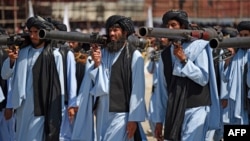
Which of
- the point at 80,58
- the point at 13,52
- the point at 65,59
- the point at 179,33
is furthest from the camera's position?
the point at 80,58

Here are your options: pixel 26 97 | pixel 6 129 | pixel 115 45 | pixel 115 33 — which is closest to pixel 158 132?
pixel 115 45

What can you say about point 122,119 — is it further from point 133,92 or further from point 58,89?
point 58,89

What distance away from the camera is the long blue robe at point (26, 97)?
6923 millimetres

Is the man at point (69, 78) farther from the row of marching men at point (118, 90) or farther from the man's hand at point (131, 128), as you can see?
the man's hand at point (131, 128)

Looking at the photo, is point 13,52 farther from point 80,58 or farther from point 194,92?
point 80,58

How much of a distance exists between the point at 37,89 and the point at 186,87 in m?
1.55

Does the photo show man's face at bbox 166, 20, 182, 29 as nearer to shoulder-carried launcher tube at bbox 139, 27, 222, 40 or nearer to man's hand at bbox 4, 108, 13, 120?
shoulder-carried launcher tube at bbox 139, 27, 222, 40

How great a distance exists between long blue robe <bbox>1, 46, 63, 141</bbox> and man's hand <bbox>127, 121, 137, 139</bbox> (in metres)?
0.96

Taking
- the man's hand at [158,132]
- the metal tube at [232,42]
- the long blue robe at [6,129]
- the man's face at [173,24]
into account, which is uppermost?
the man's face at [173,24]

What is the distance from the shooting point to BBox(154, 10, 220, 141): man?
21.9 ft

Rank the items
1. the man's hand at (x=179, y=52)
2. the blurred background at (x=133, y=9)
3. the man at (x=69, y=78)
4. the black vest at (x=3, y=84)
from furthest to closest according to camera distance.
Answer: the blurred background at (x=133, y=9)
the black vest at (x=3, y=84)
the man at (x=69, y=78)
the man's hand at (x=179, y=52)

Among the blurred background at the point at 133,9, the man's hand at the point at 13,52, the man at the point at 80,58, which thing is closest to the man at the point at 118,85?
the man's hand at the point at 13,52

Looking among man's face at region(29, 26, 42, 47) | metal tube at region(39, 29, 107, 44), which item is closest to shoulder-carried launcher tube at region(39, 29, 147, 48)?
metal tube at region(39, 29, 107, 44)

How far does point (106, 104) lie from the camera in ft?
22.3
